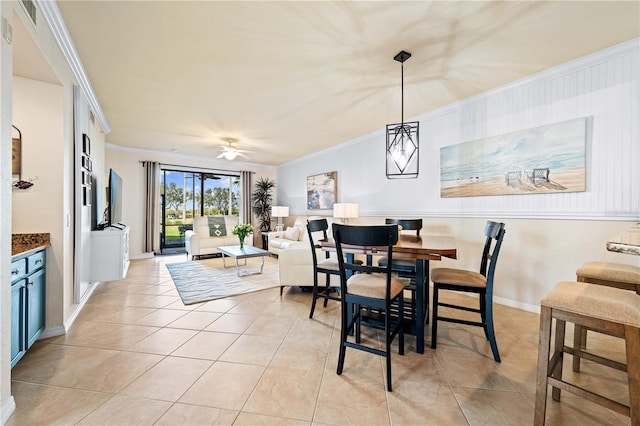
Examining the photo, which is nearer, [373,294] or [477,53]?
[373,294]

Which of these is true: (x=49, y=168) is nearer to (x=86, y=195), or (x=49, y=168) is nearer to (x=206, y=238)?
(x=86, y=195)

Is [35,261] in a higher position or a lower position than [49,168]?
lower

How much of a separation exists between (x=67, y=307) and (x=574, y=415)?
399cm

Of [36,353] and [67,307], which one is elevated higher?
[67,307]

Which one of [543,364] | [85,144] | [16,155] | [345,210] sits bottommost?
[543,364]

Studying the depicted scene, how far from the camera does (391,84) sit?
305 centimetres

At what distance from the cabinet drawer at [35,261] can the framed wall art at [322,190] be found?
4.59 m

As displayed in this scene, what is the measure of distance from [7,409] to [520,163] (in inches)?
181

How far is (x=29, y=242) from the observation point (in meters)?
2.16

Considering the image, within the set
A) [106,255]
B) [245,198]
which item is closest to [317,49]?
[106,255]

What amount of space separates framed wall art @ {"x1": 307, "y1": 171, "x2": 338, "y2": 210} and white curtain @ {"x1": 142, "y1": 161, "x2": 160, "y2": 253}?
374cm

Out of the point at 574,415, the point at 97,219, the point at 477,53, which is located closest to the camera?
the point at 574,415

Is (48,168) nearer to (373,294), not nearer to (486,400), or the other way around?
(373,294)

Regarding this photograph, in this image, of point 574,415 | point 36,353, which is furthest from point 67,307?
point 574,415
